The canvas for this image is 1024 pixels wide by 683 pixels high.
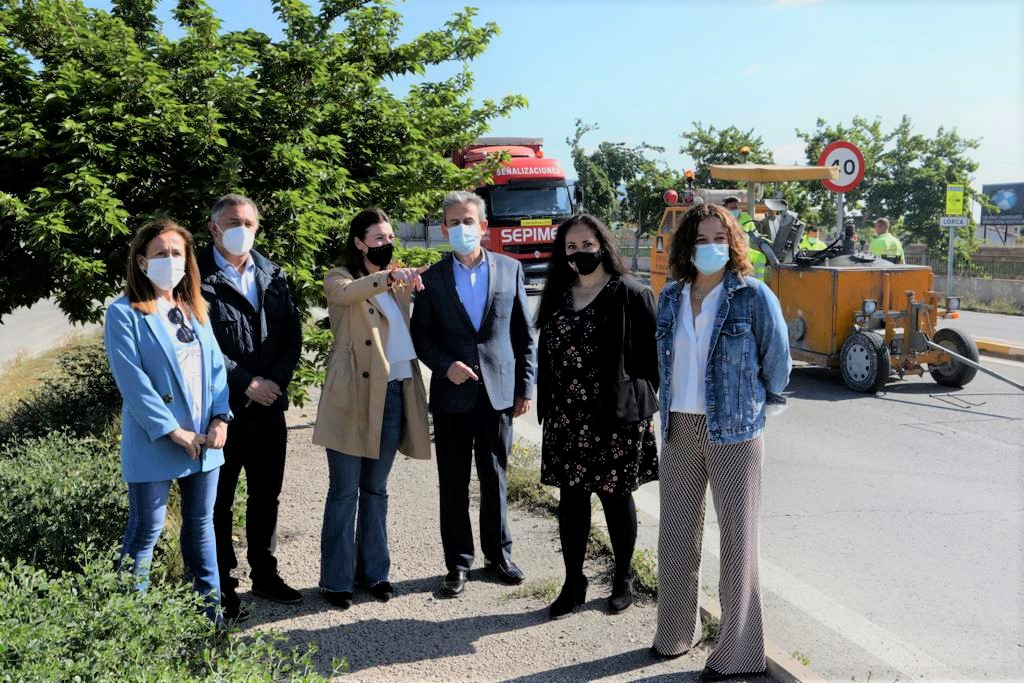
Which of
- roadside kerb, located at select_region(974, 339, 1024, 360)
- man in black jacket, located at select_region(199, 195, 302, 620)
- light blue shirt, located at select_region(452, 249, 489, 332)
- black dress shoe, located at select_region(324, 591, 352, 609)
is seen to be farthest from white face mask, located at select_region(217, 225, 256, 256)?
roadside kerb, located at select_region(974, 339, 1024, 360)

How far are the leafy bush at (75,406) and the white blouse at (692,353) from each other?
12.9ft

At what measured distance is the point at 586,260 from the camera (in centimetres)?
422

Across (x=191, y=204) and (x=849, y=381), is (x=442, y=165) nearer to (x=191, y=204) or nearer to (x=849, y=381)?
(x=191, y=204)

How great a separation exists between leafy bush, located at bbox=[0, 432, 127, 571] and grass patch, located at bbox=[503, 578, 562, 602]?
6.27 feet

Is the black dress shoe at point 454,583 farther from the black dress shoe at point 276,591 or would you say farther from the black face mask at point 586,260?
the black face mask at point 586,260

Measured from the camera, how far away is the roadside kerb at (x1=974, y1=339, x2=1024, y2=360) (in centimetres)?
1255

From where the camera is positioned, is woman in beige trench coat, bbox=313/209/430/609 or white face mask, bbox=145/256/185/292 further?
woman in beige trench coat, bbox=313/209/430/609

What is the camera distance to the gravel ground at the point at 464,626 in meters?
3.77

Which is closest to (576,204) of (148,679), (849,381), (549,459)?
(849,381)

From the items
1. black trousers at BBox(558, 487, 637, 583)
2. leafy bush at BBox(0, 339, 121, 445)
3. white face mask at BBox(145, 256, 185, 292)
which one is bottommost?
black trousers at BBox(558, 487, 637, 583)

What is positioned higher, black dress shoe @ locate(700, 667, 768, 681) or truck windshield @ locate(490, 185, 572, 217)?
truck windshield @ locate(490, 185, 572, 217)

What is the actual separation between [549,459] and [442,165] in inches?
131

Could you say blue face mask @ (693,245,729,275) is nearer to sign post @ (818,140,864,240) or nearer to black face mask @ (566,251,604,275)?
black face mask @ (566,251,604,275)

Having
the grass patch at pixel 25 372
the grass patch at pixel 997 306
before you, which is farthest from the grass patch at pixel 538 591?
the grass patch at pixel 997 306
